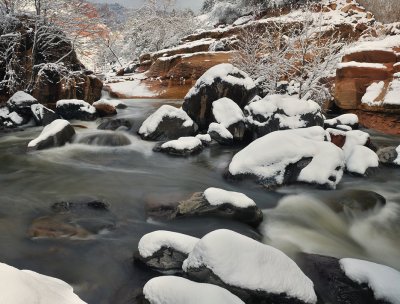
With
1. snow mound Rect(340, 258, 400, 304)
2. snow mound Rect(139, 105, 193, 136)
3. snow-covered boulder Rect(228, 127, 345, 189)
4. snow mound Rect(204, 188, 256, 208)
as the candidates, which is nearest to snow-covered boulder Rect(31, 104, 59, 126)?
snow mound Rect(139, 105, 193, 136)

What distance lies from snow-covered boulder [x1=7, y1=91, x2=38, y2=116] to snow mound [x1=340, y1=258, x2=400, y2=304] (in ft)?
36.1

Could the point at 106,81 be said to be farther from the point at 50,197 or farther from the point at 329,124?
the point at 50,197

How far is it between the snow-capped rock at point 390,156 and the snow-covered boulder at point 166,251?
670cm

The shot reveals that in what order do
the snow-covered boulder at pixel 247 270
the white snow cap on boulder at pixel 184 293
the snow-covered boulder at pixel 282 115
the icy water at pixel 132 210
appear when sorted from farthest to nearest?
1. the snow-covered boulder at pixel 282 115
2. the icy water at pixel 132 210
3. the snow-covered boulder at pixel 247 270
4. the white snow cap on boulder at pixel 184 293

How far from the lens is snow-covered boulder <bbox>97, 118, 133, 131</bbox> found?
11094 mm

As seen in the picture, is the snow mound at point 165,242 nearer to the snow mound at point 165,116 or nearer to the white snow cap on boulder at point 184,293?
the white snow cap on boulder at point 184,293

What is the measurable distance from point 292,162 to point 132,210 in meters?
3.28

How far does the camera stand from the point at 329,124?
425 inches

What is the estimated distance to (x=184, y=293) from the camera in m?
2.79

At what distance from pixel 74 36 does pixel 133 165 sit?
800 cm

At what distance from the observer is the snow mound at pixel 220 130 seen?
9.57 metres

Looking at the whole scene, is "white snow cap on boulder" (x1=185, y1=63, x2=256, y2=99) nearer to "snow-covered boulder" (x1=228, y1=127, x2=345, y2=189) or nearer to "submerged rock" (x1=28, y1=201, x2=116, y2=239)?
"snow-covered boulder" (x1=228, y1=127, x2=345, y2=189)

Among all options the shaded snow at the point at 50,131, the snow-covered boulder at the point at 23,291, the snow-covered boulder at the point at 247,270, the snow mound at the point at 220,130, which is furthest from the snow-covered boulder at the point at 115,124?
the snow-covered boulder at the point at 23,291

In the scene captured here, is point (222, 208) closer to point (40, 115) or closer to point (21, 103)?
point (40, 115)
